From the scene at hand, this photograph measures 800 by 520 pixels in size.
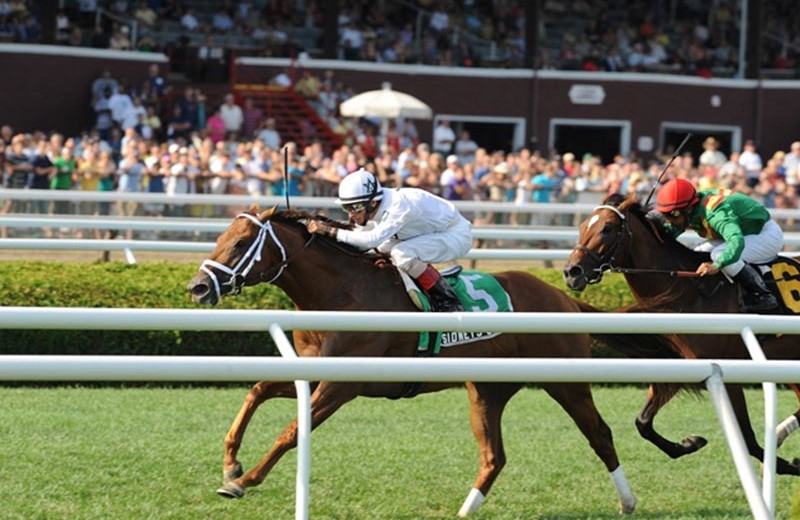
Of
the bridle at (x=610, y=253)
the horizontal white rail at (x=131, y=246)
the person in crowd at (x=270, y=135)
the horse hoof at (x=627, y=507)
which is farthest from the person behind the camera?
the person in crowd at (x=270, y=135)

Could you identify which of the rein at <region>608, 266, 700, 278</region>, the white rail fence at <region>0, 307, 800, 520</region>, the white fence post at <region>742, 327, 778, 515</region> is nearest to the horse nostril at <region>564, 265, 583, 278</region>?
the rein at <region>608, 266, 700, 278</region>

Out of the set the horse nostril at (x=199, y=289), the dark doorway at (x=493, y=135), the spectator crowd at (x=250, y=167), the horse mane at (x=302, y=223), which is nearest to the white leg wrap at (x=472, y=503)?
the horse mane at (x=302, y=223)

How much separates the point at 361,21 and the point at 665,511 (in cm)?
1991

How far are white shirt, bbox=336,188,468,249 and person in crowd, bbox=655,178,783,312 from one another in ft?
3.99

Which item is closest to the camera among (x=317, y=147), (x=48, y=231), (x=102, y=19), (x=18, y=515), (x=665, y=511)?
(x=18, y=515)

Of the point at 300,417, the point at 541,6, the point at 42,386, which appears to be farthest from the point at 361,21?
the point at 300,417

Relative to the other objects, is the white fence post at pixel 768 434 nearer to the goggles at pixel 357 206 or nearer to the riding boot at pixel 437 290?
the riding boot at pixel 437 290

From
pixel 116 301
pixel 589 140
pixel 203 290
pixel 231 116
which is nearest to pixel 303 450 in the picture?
pixel 203 290

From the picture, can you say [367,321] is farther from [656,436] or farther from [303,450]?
[656,436]

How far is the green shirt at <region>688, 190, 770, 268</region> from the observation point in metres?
7.10

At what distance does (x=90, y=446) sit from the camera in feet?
21.8

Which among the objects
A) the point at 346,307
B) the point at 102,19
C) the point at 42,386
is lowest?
the point at 42,386

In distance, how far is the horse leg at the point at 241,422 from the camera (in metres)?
5.77

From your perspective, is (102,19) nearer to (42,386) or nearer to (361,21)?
(361,21)
